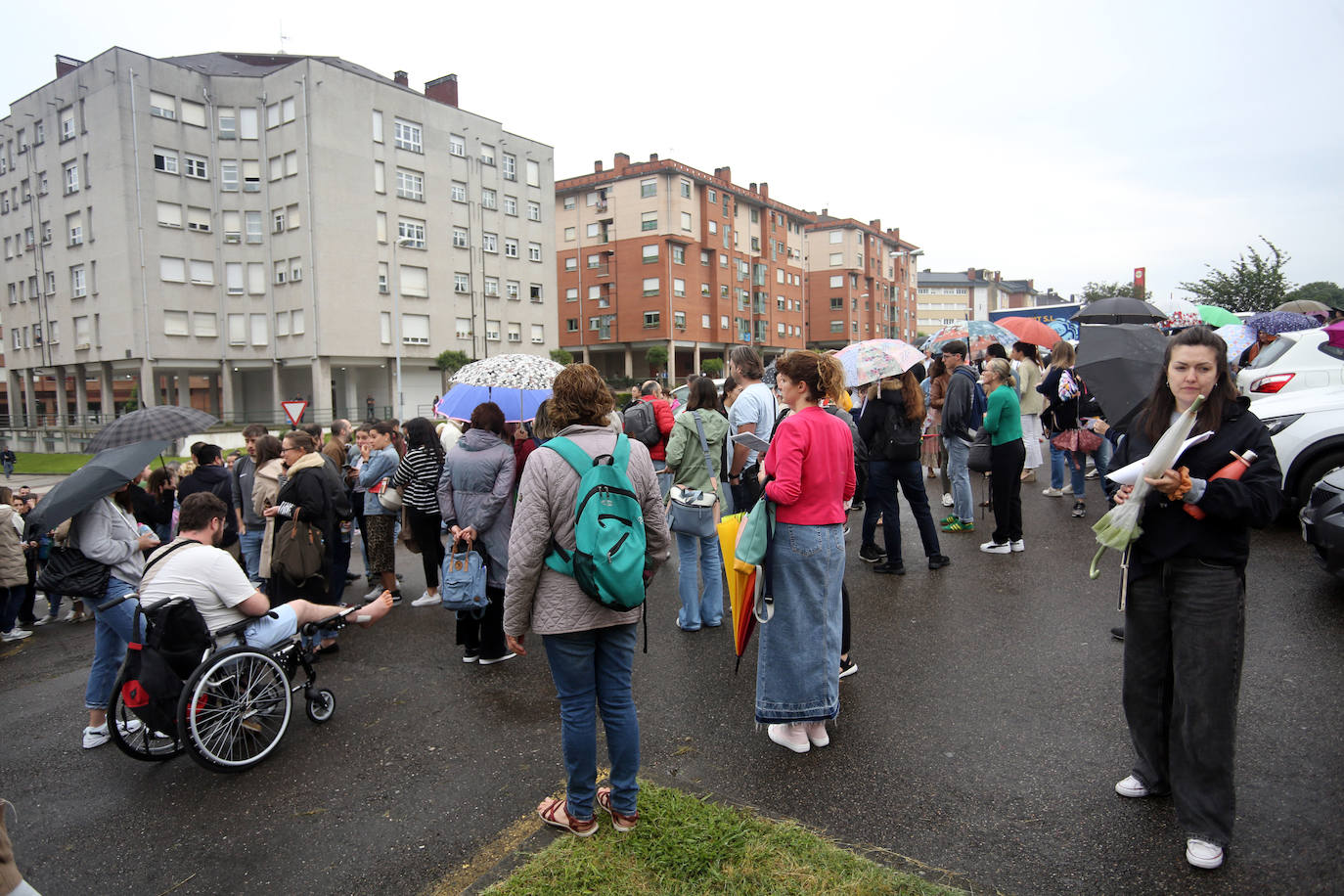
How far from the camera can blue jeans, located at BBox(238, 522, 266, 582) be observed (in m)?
7.07

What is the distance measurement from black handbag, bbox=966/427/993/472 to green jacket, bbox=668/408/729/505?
307cm

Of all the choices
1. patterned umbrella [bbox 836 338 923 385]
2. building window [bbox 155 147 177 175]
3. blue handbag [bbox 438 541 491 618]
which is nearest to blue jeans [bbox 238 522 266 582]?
blue handbag [bbox 438 541 491 618]

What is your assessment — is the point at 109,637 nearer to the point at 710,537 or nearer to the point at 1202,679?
the point at 710,537

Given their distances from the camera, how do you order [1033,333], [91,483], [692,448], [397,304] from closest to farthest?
1. [91,483]
2. [692,448]
3. [1033,333]
4. [397,304]

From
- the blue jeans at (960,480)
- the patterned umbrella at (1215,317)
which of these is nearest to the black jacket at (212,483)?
the blue jeans at (960,480)

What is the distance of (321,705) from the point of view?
4695 mm

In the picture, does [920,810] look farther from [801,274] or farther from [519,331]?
[801,274]

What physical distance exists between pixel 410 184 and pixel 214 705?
4624 centimetres

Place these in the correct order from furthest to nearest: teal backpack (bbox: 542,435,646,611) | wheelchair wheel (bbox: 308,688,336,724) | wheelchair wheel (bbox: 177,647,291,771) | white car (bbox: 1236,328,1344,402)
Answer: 1. white car (bbox: 1236,328,1344,402)
2. wheelchair wheel (bbox: 308,688,336,724)
3. wheelchair wheel (bbox: 177,647,291,771)
4. teal backpack (bbox: 542,435,646,611)

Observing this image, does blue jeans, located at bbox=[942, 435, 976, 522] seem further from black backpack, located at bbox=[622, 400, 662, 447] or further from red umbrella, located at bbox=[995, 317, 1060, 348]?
red umbrella, located at bbox=[995, 317, 1060, 348]

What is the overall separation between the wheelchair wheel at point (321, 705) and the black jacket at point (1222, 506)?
14.6ft

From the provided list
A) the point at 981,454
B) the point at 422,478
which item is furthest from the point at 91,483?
the point at 981,454

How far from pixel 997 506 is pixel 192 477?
748cm

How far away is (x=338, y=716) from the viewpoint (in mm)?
4805
